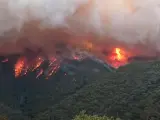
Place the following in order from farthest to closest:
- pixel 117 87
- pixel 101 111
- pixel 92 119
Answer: pixel 117 87, pixel 101 111, pixel 92 119

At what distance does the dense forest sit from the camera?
165 feet

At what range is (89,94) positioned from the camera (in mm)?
63031

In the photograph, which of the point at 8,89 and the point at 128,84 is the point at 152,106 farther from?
the point at 8,89

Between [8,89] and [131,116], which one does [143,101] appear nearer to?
[131,116]

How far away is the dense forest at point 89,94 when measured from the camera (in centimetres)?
5044

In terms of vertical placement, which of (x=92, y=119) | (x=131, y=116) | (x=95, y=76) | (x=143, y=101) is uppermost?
(x=95, y=76)

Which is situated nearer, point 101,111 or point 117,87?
point 101,111

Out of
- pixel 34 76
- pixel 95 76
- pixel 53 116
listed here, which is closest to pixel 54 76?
pixel 34 76

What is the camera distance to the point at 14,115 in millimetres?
57625

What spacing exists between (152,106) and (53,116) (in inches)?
617

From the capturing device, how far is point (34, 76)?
322ft

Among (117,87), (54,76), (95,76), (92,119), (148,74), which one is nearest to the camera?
(92,119)

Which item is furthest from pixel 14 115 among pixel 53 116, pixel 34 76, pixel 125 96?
pixel 34 76

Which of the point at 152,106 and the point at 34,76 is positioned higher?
the point at 34,76
